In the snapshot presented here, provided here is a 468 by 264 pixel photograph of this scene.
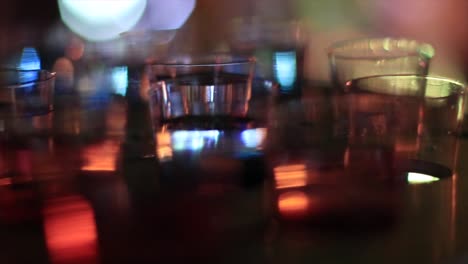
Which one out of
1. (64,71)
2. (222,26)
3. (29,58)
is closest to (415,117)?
(64,71)

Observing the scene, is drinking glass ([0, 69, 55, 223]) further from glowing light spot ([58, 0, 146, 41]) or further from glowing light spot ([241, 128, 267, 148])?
glowing light spot ([58, 0, 146, 41])

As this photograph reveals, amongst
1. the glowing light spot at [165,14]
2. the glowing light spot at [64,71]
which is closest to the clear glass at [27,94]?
the glowing light spot at [64,71]

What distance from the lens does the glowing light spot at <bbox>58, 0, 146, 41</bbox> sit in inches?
54.3

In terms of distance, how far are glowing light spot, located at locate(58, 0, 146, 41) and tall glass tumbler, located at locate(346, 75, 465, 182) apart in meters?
0.86

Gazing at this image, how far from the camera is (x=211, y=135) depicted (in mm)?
617

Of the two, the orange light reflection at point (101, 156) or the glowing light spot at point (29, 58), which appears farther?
the glowing light spot at point (29, 58)

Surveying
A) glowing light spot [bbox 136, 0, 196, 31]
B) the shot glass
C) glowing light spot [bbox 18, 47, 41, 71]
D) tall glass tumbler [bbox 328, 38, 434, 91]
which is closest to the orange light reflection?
the shot glass

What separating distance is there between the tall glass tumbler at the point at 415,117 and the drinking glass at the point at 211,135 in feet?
0.32

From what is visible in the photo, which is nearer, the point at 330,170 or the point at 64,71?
the point at 330,170

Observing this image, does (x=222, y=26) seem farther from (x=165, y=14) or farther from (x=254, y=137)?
(x=254, y=137)

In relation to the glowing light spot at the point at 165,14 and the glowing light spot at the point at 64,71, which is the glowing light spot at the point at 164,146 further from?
the glowing light spot at the point at 165,14

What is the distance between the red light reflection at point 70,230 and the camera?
407mm

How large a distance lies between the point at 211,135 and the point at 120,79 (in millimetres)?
291

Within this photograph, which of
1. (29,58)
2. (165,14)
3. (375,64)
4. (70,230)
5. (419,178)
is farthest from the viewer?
(165,14)
